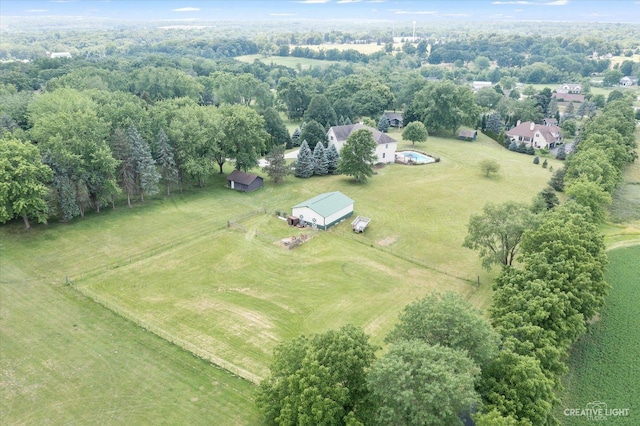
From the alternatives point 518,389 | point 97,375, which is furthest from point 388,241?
point 97,375

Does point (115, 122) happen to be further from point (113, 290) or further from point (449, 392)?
point (449, 392)

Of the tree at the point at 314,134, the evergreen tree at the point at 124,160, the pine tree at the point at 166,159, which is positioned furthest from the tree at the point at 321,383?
the tree at the point at 314,134

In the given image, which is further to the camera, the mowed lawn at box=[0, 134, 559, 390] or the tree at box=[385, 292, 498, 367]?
the mowed lawn at box=[0, 134, 559, 390]

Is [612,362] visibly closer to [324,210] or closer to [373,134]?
[324,210]

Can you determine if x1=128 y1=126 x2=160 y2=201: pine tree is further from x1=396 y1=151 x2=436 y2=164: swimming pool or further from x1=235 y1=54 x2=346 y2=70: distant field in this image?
x1=235 y1=54 x2=346 y2=70: distant field

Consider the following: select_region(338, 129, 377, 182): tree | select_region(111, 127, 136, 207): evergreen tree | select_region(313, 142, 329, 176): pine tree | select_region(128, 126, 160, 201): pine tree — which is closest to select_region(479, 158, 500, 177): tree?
select_region(338, 129, 377, 182): tree

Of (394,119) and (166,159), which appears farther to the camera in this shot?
(394,119)

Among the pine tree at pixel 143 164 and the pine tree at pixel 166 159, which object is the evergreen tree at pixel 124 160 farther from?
the pine tree at pixel 166 159
